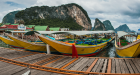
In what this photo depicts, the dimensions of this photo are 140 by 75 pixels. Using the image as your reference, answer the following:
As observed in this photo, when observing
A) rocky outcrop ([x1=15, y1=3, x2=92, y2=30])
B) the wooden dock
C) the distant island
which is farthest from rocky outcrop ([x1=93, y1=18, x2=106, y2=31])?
the wooden dock

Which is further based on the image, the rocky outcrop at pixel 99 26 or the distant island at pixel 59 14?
the rocky outcrop at pixel 99 26

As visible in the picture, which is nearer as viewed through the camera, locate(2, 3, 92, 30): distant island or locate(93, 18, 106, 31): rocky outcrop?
locate(2, 3, 92, 30): distant island

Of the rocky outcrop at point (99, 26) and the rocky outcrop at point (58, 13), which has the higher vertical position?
the rocky outcrop at point (58, 13)

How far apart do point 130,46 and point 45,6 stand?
414 ft

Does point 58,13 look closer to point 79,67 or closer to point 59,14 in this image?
point 59,14

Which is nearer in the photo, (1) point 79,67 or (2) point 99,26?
(1) point 79,67

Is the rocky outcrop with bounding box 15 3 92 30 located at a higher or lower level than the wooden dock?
higher

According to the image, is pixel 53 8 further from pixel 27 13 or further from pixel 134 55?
pixel 134 55

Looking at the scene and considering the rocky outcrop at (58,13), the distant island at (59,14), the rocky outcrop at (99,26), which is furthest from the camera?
the rocky outcrop at (99,26)

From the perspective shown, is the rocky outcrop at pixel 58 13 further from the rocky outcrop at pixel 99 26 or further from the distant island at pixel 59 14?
A: the rocky outcrop at pixel 99 26

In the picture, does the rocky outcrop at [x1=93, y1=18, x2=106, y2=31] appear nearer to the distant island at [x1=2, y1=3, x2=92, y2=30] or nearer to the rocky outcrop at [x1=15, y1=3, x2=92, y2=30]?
the rocky outcrop at [x1=15, y1=3, x2=92, y2=30]

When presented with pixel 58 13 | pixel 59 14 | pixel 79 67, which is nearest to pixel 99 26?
pixel 59 14

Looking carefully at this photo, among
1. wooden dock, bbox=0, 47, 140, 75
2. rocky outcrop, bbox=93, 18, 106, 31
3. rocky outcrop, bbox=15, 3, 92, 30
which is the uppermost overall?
rocky outcrop, bbox=15, 3, 92, 30

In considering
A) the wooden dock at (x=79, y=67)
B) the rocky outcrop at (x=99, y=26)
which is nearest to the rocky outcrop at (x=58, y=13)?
the rocky outcrop at (x=99, y=26)
